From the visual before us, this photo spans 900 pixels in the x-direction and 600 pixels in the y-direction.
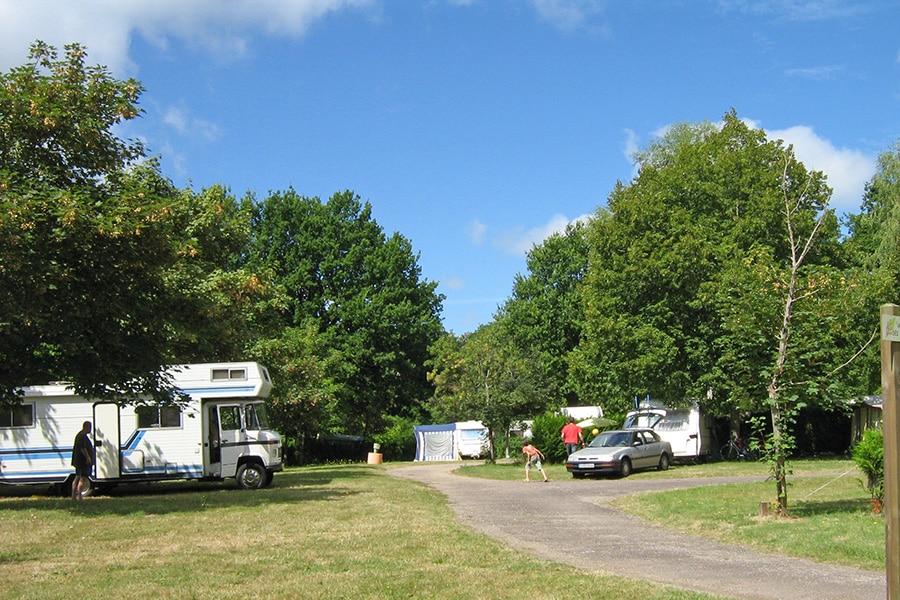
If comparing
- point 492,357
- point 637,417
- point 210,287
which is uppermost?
point 210,287

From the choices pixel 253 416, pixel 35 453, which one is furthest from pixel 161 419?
pixel 35 453

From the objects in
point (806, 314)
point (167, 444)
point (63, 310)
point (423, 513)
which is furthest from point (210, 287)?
point (806, 314)

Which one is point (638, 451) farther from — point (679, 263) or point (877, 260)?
point (877, 260)

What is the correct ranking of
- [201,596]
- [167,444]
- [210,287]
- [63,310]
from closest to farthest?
[201,596] < [63,310] < [167,444] < [210,287]

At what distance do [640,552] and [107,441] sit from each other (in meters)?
14.9

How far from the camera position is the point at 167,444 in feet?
72.1

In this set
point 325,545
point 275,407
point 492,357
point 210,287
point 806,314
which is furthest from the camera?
point 275,407

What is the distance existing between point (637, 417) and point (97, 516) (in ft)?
69.6

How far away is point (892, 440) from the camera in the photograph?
5453 mm

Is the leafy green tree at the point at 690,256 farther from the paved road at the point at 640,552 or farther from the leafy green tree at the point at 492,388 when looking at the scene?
the paved road at the point at 640,552

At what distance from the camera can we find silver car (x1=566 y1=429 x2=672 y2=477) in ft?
84.6

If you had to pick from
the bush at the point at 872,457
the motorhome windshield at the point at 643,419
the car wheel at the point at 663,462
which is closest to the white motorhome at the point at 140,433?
the car wheel at the point at 663,462

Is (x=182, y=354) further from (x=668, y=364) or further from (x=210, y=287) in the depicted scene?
(x=668, y=364)

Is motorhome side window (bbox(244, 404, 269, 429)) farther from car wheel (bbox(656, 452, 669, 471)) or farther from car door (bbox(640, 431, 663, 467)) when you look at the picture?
car wheel (bbox(656, 452, 669, 471))
